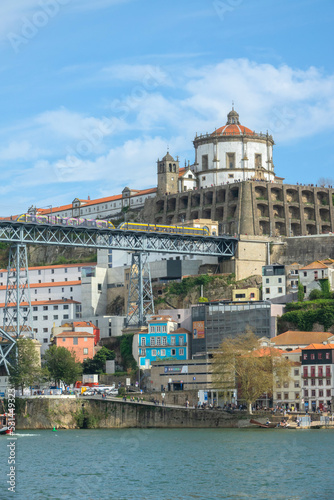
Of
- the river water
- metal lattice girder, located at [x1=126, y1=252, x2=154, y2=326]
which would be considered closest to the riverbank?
the river water

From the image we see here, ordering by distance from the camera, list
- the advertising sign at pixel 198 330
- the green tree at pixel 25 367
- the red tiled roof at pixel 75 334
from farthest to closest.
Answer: the red tiled roof at pixel 75 334
the advertising sign at pixel 198 330
the green tree at pixel 25 367

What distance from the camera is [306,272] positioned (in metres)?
111

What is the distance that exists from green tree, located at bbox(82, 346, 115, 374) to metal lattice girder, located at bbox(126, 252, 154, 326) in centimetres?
469

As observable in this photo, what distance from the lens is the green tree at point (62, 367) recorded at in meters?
101

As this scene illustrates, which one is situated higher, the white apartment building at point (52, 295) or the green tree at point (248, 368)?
the white apartment building at point (52, 295)

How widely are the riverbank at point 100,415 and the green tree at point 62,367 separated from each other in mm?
9825

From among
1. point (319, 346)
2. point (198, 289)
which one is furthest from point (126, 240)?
Result: point (319, 346)

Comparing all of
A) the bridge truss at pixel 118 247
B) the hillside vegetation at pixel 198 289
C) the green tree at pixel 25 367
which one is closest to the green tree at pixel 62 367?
the green tree at pixel 25 367

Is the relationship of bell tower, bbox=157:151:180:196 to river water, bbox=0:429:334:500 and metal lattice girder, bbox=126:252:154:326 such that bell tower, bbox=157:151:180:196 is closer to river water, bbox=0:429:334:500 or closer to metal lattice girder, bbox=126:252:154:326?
metal lattice girder, bbox=126:252:154:326

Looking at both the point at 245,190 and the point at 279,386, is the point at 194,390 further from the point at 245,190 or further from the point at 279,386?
the point at 245,190

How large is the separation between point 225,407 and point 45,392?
58.0ft

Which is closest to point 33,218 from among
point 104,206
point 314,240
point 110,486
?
point 314,240

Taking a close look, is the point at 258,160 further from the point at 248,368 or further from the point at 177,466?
the point at 177,466

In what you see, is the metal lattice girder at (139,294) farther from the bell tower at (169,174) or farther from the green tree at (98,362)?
the bell tower at (169,174)
